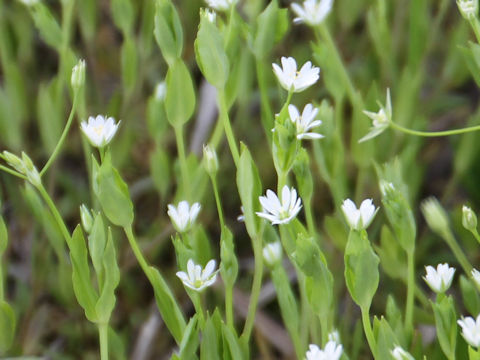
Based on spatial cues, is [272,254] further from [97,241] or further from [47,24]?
[47,24]

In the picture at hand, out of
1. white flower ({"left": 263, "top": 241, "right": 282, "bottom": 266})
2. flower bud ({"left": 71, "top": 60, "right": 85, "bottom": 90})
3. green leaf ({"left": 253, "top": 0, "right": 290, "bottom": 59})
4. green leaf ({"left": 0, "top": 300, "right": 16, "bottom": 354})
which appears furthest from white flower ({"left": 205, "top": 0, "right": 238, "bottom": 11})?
green leaf ({"left": 0, "top": 300, "right": 16, "bottom": 354})

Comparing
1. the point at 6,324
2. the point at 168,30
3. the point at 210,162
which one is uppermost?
the point at 168,30

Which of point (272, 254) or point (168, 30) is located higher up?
→ point (168, 30)

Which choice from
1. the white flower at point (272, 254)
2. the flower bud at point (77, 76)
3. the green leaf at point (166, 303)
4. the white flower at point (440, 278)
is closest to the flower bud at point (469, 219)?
the white flower at point (440, 278)

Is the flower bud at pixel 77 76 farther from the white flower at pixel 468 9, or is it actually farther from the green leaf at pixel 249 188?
the white flower at pixel 468 9

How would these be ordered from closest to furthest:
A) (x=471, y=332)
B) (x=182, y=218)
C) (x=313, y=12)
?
(x=471, y=332) < (x=182, y=218) < (x=313, y=12)

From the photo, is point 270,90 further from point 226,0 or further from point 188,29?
point 226,0

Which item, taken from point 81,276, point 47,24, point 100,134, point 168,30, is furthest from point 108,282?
point 47,24

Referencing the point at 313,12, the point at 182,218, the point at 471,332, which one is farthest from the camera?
the point at 313,12

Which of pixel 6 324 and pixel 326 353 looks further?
pixel 6 324
